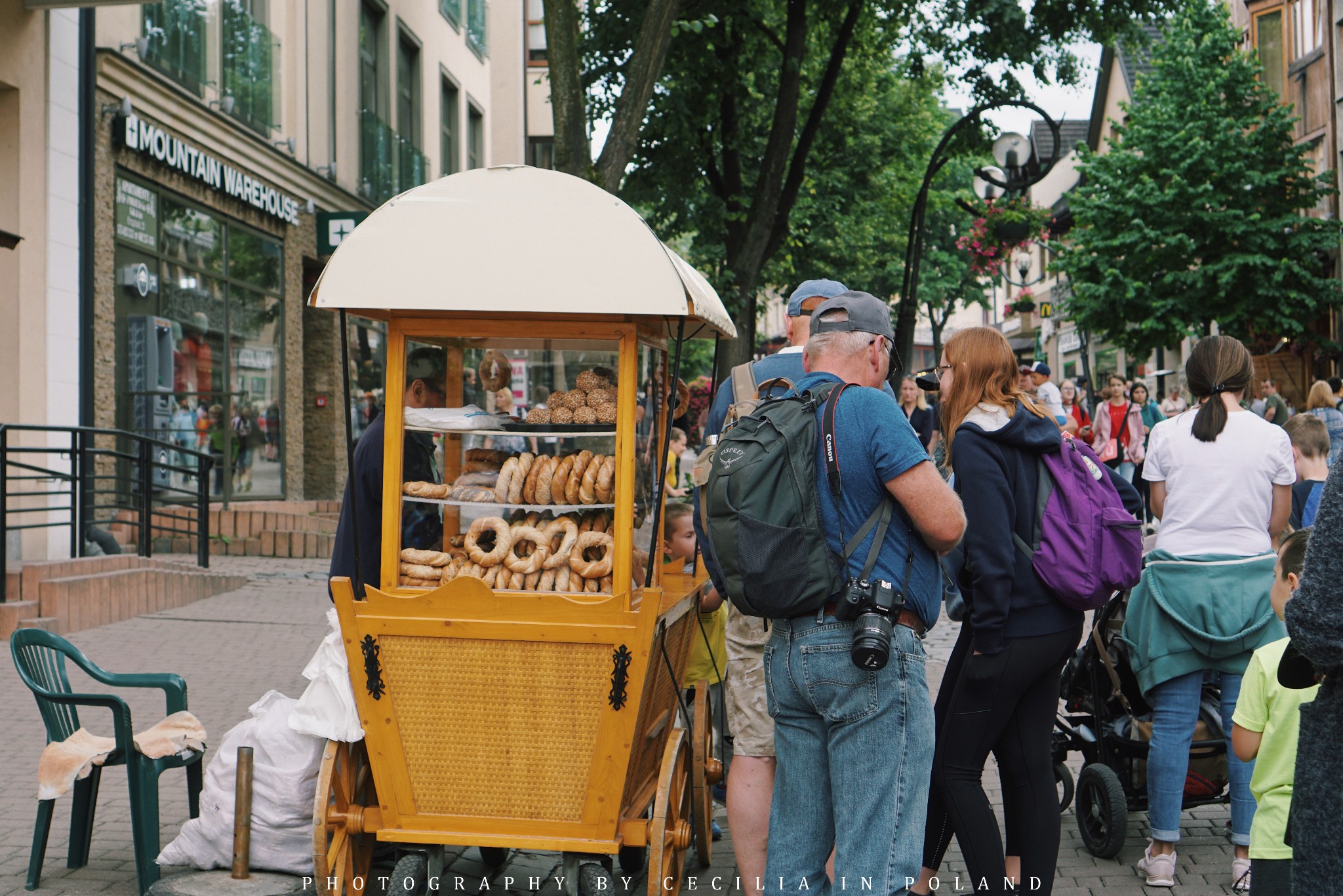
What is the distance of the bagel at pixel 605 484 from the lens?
4.61 meters

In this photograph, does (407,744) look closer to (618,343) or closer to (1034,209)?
(618,343)

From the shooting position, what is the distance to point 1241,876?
4656mm

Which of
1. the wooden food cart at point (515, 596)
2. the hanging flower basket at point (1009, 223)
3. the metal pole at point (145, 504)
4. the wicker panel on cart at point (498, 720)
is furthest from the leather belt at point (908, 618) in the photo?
the hanging flower basket at point (1009, 223)

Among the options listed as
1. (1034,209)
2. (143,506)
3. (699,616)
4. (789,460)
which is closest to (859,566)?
(789,460)

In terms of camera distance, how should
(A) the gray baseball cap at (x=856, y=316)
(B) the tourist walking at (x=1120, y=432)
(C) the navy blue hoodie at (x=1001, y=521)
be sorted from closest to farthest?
1. (A) the gray baseball cap at (x=856, y=316)
2. (C) the navy blue hoodie at (x=1001, y=521)
3. (B) the tourist walking at (x=1120, y=432)

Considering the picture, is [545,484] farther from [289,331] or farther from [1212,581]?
[289,331]

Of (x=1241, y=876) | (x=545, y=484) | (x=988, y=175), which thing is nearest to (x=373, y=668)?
(x=545, y=484)

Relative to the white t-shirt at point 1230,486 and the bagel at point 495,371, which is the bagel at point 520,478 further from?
the white t-shirt at point 1230,486

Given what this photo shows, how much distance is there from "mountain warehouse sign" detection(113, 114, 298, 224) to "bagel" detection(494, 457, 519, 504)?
33.3 feet

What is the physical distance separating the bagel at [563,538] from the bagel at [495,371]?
65 centimetres

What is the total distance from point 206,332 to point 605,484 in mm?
12367

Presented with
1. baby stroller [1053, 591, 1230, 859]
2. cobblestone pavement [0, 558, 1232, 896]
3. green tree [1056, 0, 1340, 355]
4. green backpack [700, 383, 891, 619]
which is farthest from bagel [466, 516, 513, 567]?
green tree [1056, 0, 1340, 355]

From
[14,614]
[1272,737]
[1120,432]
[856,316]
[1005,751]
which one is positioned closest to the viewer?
[1272,737]

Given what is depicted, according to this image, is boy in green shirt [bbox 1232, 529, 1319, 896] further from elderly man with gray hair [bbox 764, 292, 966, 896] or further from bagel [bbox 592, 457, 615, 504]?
bagel [bbox 592, 457, 615, 504]
